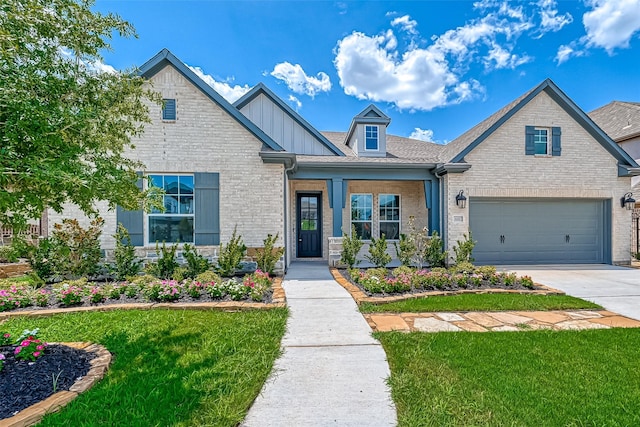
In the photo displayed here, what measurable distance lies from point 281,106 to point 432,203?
21.0 feet

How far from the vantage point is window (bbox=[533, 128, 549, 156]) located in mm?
9586

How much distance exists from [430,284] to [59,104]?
626 centimetres

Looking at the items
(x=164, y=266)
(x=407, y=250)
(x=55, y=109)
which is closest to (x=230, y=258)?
(x=164, y=266)

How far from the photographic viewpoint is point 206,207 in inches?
308

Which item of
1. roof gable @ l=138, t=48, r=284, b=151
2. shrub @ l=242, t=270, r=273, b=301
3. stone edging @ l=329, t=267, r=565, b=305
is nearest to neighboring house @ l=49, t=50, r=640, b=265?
roof gable @ l=138, t=48, r=284, b=151

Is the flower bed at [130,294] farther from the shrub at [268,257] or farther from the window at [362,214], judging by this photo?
the window at [362,214]

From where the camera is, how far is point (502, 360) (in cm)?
315

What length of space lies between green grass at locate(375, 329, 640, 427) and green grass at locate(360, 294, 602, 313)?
1071 millimetres

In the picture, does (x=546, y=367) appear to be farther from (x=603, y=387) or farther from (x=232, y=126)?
(x=232, y=126)

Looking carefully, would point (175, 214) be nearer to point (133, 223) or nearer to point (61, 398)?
point (133, 223)

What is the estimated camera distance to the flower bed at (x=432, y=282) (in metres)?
5.80

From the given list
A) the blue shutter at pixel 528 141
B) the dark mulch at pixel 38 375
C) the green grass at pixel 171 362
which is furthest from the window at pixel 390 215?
the dark mulch at pixel 38 375

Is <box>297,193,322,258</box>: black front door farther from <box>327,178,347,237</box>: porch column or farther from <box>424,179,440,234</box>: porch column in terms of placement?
<box>424,179,440,234</box>: porch column

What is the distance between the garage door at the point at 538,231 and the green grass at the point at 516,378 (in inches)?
239
